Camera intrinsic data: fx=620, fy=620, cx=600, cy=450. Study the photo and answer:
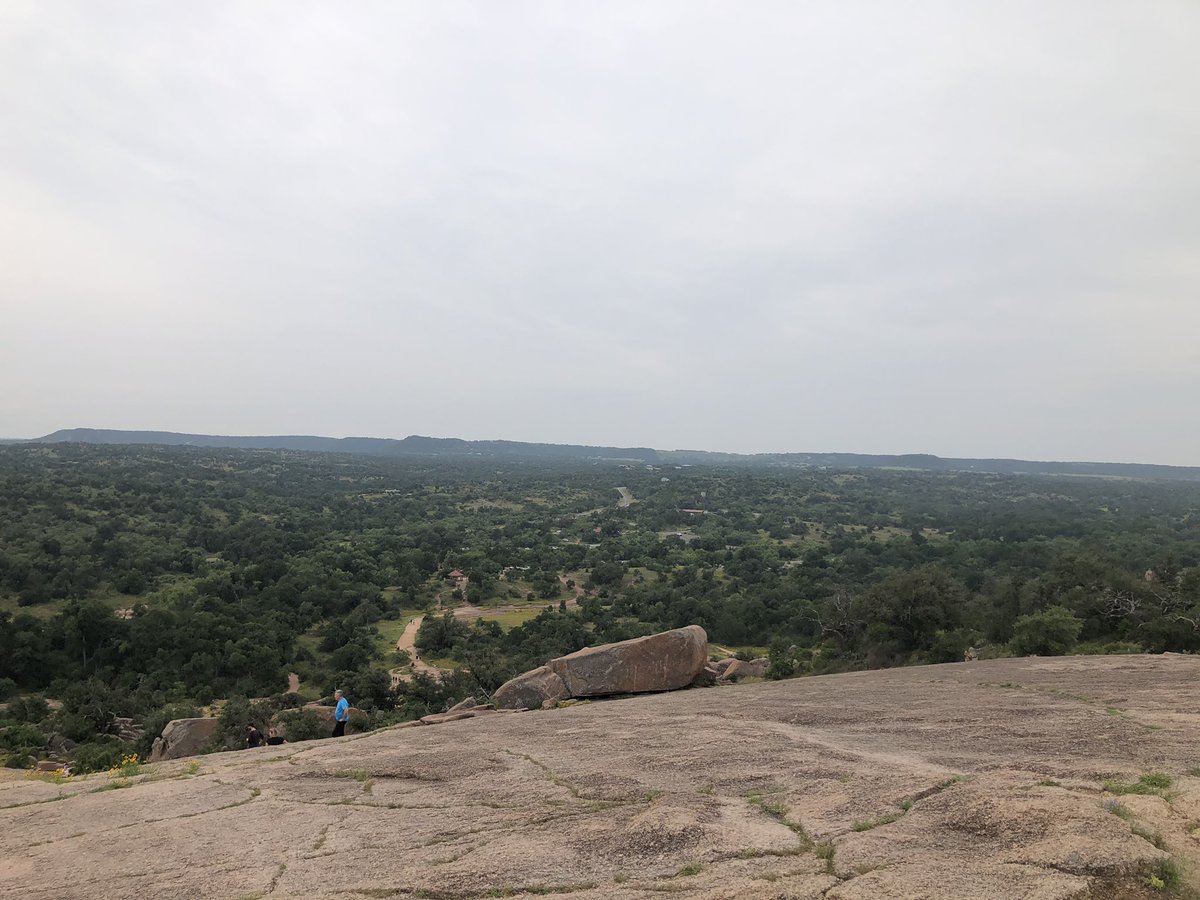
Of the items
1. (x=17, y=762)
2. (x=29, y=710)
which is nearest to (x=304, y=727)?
(x=17, y=762)

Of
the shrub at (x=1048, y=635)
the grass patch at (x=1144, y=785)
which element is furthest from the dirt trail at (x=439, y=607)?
the grass patch at (x=1144, y=785)

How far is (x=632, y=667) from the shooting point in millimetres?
21219

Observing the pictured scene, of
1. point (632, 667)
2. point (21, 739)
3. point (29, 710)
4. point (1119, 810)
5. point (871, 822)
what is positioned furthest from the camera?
point (29, 710)

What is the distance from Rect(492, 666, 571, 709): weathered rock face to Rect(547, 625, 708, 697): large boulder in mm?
285

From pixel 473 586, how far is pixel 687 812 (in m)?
60.7

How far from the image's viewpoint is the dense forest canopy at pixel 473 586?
107 ft

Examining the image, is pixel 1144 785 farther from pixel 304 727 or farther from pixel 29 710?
pixel 29 710

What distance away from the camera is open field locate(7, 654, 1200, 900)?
5.87 metres

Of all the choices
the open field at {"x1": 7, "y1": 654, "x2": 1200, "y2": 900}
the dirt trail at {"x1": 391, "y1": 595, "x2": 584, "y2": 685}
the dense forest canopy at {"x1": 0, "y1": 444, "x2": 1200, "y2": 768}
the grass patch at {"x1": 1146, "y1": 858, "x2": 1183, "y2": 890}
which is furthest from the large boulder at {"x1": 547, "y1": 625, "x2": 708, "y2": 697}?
the dirt trail at {"x1": 391, "y1": 595, "x2": 584, "y2": 685}

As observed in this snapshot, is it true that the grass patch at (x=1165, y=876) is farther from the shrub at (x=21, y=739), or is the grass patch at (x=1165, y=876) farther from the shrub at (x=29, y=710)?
the shrub at (x=29, y=710)

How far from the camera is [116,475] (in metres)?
112

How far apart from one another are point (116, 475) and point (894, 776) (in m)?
139

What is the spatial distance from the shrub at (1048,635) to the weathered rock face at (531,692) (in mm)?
19010

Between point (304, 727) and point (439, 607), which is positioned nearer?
point (304, 727)
